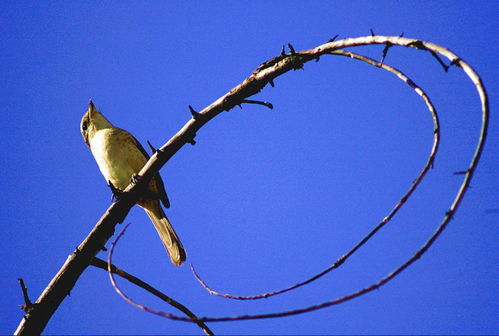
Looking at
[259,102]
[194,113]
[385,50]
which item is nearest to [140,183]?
[194,113]

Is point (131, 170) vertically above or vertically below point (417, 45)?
above

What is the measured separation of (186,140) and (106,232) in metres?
0.81

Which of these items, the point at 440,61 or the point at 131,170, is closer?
the point at 440,61

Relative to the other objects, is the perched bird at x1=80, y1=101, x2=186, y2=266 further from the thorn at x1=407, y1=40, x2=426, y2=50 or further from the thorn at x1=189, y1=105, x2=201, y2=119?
the thorn at x1=407, y1=40, x2=426, y2=50

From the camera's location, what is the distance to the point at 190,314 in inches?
99.9

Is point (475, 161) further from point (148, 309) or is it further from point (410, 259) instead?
point (148, 309)

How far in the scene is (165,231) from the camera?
14.8ft

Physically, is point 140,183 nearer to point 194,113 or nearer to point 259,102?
point 194,113

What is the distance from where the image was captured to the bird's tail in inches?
167

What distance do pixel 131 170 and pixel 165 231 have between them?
727mm

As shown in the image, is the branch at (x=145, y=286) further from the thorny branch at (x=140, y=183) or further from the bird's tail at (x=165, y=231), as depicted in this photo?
the bird's tail at (x=165, y=231)

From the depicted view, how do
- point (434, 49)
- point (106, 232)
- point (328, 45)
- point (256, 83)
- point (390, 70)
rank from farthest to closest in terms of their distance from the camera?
point (106, 232), point (256, 83), point (328, 45), point (390, 70), point (434, 49)

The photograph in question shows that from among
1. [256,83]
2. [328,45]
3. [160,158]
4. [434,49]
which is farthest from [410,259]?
[160,158]

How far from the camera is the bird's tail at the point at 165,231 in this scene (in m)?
4.24
